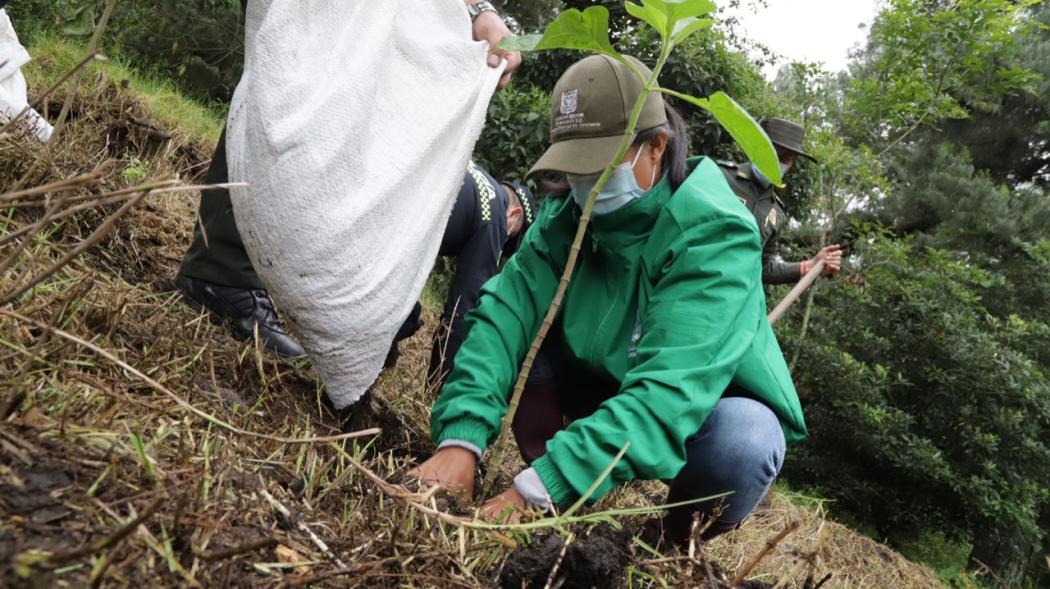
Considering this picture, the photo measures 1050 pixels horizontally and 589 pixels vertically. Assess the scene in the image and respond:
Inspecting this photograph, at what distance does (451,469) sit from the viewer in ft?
5.38

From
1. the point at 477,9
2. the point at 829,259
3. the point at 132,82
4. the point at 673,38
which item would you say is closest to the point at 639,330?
the point at 673,38

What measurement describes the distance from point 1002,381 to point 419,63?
17.9 feet

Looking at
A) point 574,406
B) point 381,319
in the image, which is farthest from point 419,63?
point 574,406

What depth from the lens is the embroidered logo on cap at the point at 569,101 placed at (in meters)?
1.75

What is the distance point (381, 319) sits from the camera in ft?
5.57

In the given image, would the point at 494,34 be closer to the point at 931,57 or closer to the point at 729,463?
the point at 729,463

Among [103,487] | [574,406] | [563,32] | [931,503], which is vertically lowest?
[931,503]

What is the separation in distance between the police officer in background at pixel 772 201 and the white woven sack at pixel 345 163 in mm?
2332

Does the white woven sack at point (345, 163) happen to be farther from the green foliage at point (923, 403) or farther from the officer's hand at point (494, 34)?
the green foliage at point (923, 403)

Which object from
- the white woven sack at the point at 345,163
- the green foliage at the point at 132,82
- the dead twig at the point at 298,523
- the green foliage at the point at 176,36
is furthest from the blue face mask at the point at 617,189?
the green foliage at the point at 176,36

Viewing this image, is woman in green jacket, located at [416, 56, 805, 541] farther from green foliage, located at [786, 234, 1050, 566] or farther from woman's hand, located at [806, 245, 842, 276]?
green foliage, located at [786, 234, 1050, 566]

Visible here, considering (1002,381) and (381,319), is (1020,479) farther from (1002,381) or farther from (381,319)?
(381,319)

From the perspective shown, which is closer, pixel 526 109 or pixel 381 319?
pixel 381 319

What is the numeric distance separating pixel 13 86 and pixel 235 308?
1.05m
